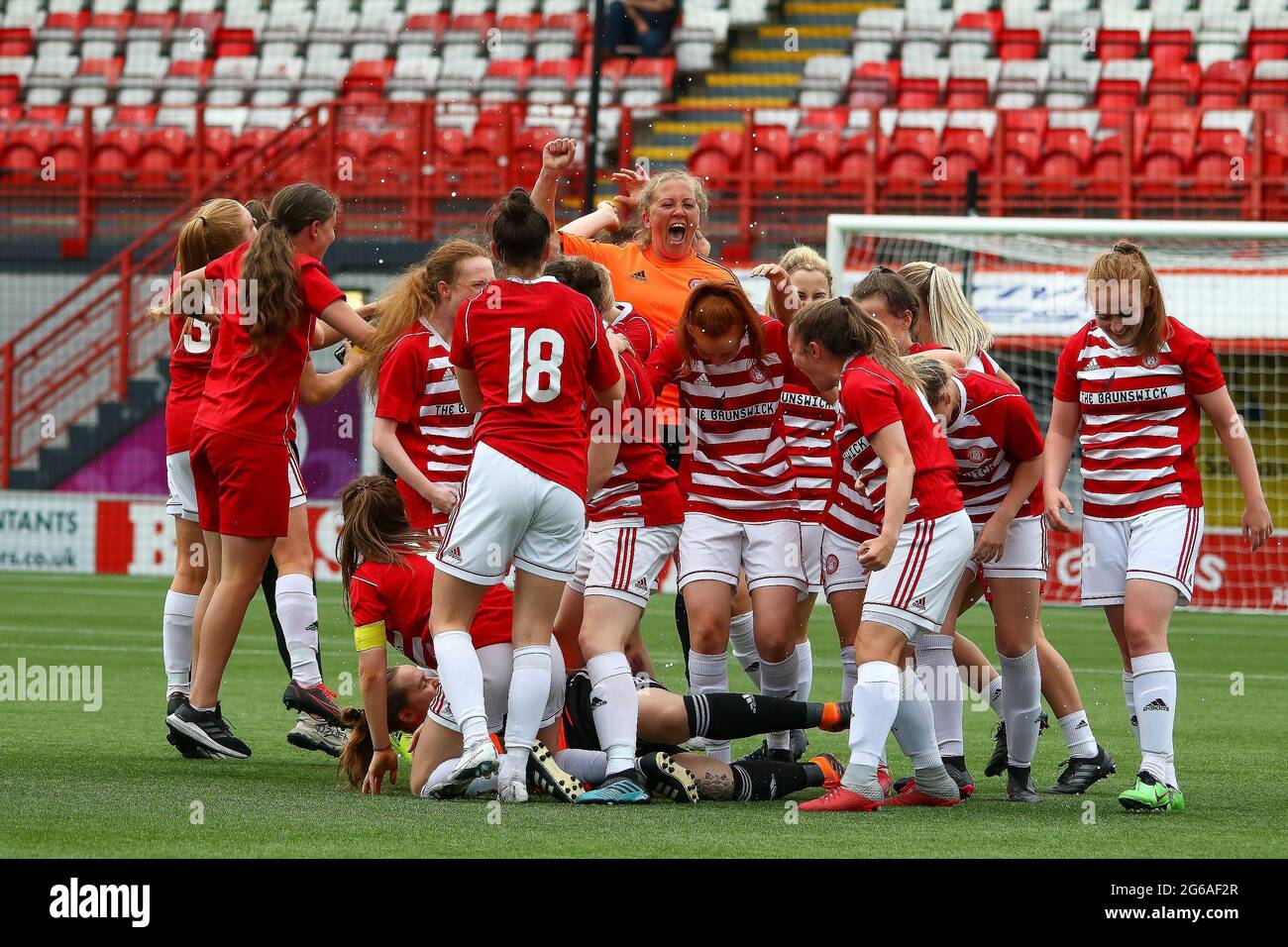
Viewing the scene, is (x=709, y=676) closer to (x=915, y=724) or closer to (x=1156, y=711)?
(x=915, y=724)

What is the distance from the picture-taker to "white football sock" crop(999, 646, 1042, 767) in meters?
5.57

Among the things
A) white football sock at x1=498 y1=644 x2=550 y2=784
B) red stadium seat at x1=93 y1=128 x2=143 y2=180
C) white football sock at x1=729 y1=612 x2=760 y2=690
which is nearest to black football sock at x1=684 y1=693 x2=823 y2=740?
white football sock at x1=498 y1=644 x2=550 y2=784

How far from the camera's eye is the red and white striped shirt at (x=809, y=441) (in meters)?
6.38

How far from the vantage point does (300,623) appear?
257 inches

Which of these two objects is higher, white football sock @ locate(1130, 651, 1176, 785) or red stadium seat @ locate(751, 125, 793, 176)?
red stadium seat @ locate(751, 125, 793, 176)

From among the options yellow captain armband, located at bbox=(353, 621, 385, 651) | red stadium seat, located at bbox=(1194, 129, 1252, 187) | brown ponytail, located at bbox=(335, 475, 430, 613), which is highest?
red stadium seat, located at bbox=(1194, 129, 1252, 187)

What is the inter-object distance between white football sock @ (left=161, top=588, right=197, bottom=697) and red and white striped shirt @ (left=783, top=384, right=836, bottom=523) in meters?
2.29

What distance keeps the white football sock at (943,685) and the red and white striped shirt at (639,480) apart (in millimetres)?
904

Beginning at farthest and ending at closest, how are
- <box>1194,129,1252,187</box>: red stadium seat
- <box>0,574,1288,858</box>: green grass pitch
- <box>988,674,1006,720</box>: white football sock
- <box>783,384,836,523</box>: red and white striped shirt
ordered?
<box>1194,129,1252,187</box>: red stadium seat → <box>783,384,836,523</box>: red and white striped shirt → <box>988,674,1006,720</box>: white football sock → <box>0,574,1288,858</box>: green grass pitch

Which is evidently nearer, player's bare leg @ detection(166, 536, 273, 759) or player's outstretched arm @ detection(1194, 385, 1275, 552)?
player's outstretched arm @ detection(1194, 385, 1275, 552)

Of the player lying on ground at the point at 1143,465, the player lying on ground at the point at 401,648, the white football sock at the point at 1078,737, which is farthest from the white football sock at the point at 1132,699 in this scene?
the player lying on ground at the point at 401,648

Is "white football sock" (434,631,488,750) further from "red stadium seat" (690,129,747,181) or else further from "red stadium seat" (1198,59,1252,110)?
"red stadium seat" (1198,59,1252,110)

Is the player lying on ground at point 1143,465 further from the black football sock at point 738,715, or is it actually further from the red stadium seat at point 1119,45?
the red stadium seat at point 1119,45
